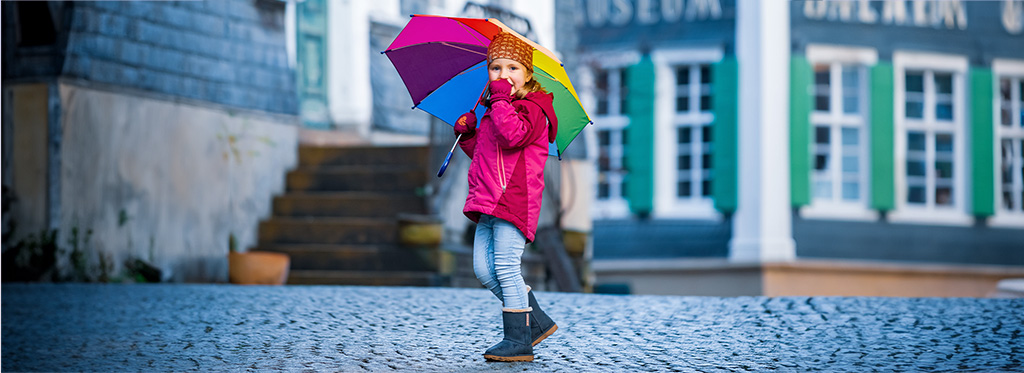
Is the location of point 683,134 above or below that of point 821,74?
below

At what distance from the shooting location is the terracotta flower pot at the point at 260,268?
8953 millimetres

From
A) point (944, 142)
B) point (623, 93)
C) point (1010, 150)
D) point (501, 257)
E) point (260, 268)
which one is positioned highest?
point (623, 93)

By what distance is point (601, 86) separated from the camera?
15594 mm

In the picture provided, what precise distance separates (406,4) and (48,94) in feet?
16.2

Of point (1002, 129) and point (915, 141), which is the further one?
point (1002, 129)

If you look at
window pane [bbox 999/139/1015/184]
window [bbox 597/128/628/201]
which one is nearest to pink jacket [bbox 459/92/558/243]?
window [bbox 597/128/628/201]

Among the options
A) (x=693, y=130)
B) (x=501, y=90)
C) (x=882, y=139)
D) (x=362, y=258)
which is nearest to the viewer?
(x=501, y=90)

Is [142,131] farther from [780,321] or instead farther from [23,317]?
[780,321]

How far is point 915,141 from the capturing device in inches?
611

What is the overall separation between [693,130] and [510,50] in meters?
11.6

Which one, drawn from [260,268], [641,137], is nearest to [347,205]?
[260,268]

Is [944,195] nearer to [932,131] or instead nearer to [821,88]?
[932,131]

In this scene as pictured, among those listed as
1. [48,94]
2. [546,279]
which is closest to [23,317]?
[48,94]

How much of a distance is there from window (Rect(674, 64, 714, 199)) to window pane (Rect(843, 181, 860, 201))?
1.81 meters
